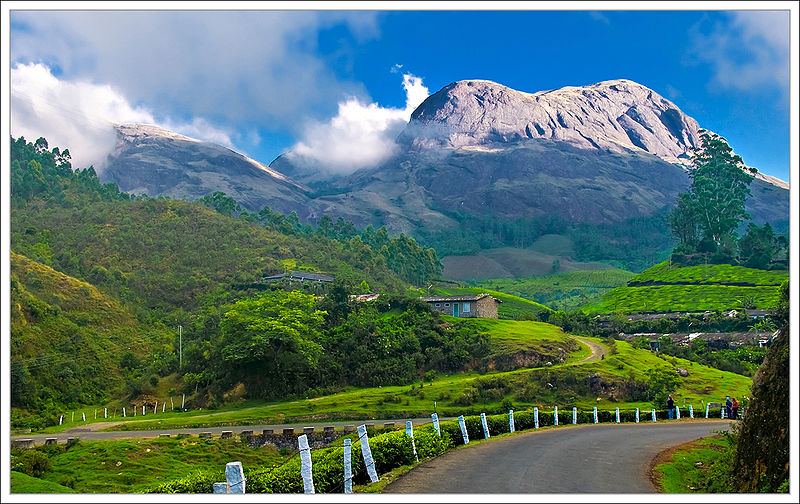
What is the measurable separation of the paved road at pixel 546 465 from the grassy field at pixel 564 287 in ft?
354

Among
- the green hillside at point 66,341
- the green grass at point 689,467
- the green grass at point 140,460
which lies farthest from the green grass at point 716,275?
the green grass at point 140,460

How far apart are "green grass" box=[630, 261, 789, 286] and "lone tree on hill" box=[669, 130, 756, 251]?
9473 millimetres

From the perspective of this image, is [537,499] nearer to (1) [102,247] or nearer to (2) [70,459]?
(2) [70,459]

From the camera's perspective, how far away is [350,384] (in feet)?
191

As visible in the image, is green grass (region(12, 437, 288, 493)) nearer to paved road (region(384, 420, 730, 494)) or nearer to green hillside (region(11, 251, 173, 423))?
paved road (region(384, 420, 730, 494))

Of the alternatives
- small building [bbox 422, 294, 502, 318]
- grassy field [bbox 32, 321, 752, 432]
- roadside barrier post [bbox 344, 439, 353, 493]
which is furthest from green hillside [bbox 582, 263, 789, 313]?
roadside barrier post [bbox 344, 439, 353, 493]

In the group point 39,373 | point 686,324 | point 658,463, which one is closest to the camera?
point 658,463

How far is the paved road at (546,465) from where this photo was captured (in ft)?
46.6

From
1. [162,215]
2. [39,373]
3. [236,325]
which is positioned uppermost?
[162,215]

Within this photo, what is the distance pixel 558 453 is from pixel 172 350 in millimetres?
58478

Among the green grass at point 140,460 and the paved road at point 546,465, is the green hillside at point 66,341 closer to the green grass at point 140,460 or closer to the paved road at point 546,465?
the green grass at point 140,460

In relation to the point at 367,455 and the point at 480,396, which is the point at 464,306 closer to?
the point at 480,396

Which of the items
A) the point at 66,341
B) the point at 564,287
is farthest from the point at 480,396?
the point at 564,287

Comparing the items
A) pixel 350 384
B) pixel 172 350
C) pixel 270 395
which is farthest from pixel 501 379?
pixel 172 350
